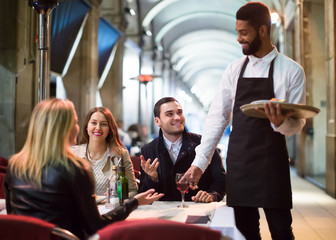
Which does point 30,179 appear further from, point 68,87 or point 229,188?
point 68,87

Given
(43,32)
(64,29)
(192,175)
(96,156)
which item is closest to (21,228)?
(192,175)

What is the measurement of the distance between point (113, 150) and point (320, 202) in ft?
13.7

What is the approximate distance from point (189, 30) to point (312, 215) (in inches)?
779

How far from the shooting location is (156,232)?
128 cm

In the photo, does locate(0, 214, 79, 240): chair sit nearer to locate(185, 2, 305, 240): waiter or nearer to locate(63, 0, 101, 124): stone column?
locate(185, 2, 305, 240): waiter

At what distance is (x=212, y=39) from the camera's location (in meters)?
26.7

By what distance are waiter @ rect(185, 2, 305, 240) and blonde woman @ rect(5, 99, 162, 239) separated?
796 mm

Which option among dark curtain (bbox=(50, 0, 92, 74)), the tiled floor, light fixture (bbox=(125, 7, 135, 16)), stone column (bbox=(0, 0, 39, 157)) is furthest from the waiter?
light fixture (bbox=(125, 7, 135, 16))

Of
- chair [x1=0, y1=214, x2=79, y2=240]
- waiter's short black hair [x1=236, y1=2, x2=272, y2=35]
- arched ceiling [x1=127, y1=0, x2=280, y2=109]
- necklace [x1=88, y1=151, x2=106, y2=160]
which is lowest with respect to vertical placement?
chair [x1=0, y1=214, x2=79, y2=240]

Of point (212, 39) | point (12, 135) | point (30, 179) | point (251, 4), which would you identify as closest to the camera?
point (30, 179)

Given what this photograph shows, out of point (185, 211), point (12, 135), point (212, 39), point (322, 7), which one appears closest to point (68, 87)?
point (12, 135)

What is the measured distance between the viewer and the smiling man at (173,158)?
10.2 ft

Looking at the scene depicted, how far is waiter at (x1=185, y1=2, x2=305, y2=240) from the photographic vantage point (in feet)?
6.98

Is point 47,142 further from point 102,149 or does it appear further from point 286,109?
point 102,149
